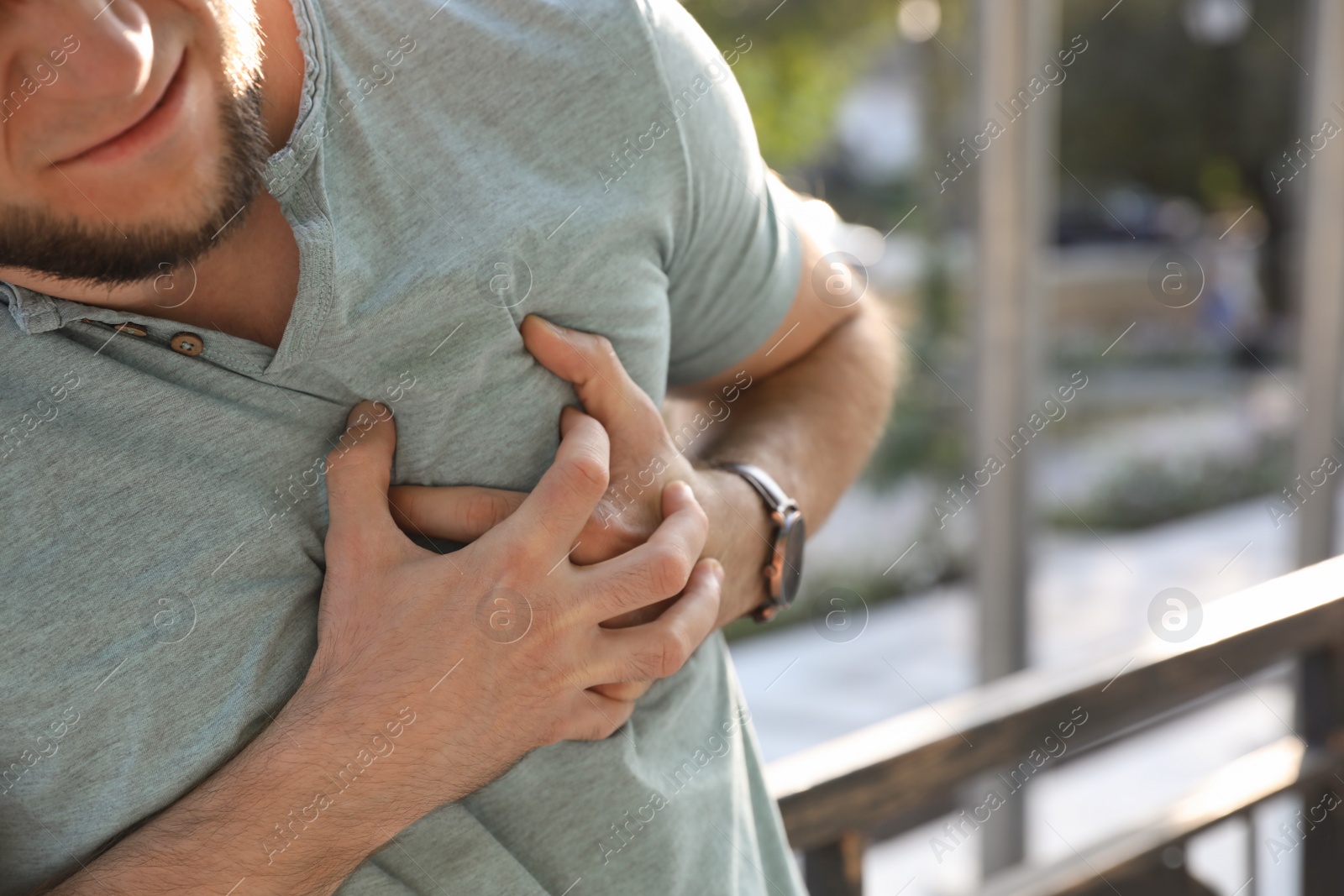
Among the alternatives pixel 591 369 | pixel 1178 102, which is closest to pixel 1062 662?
pixel 1178 102

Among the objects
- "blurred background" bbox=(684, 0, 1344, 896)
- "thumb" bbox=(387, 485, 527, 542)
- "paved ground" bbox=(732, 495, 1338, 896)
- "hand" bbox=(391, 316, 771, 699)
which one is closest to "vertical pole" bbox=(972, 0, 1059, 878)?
"blurred background" bbox=(684, 0, 1344, 896)

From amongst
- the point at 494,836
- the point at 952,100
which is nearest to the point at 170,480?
the point at 494,836

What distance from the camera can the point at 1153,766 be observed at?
374cm

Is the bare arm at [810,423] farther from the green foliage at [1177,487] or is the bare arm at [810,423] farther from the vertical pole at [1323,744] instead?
the green foliage at [1177,487]

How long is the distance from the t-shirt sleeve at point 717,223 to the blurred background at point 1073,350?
1.56 metres

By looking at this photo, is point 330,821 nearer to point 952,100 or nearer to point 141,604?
point 141,604

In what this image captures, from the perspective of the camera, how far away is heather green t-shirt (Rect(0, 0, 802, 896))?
0.72 meters

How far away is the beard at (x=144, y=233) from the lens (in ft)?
2.25

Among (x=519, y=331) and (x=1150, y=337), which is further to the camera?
(x=1150, y=337)

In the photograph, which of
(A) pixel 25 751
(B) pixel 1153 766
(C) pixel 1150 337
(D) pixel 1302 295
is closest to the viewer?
(A) pixel 25 751

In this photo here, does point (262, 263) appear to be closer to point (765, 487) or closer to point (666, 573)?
point (666, 573)

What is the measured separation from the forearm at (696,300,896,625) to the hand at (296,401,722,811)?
22 cm

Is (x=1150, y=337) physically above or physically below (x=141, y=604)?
above

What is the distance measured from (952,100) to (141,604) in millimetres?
2865
